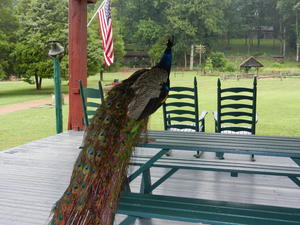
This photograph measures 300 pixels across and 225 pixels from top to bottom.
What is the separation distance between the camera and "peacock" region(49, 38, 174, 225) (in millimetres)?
1232

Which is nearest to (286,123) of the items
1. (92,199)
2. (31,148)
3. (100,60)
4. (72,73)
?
(72,73)

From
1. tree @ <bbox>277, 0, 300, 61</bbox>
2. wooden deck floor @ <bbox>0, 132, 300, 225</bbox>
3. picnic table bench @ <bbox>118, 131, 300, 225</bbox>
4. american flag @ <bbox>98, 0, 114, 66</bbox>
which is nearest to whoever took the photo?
picnic table bench @ <bbox>118, 131, 300, 225</bbox>

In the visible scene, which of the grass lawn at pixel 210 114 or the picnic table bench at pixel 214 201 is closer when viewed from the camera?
the picnic table bench at pixel 214 201

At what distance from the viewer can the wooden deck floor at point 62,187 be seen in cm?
193

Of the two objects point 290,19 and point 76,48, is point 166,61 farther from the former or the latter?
point 290,19

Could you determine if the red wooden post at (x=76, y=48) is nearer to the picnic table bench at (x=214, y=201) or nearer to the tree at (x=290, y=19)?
the picnic table bench at (x=214, y=201)

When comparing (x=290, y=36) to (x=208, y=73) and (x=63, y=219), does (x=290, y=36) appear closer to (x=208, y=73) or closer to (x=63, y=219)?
(x=208, y=73)

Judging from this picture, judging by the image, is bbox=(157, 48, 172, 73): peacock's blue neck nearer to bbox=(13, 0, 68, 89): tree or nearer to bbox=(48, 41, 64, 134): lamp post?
bbox=(48, 41, 64, 134): lamp post

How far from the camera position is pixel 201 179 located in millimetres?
2432

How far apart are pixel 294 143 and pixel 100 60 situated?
10.6 metres

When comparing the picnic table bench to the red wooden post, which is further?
the red wooden post

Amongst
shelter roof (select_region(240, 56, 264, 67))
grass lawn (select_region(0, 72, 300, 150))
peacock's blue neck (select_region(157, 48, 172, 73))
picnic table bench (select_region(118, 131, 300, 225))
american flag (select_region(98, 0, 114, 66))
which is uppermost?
american flag (select_region(98, 0, 114, 66))

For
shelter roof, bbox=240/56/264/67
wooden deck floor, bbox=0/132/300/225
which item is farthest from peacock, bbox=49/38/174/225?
shelter roof, bbox=240/56/264/67

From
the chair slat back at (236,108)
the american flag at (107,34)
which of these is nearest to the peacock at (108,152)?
the chair slat back at (236,108)
